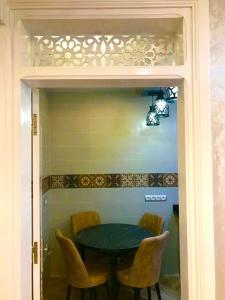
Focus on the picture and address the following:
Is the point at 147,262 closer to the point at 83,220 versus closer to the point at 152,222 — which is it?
the point at 152,222

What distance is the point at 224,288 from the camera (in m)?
1.15

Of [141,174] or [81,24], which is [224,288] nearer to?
[81,24]

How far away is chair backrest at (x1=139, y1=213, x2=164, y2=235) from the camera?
3113 millimetres

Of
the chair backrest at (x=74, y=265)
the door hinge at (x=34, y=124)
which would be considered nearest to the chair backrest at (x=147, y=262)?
the chair backrest at (x=74, y=265)

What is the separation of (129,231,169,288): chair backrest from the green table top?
16 centimetres

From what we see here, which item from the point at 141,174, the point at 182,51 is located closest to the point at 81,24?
the point at 182,51

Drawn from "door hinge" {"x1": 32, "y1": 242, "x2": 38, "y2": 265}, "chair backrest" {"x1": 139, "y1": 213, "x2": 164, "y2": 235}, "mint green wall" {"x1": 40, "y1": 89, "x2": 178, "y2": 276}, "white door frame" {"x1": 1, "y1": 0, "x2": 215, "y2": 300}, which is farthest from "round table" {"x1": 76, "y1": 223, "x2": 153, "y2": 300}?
"white door frame" {"x1": 1, "y1": 0, "x2": 215, "y2": 300}

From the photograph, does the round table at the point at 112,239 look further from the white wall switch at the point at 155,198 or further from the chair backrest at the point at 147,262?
the white wall switch at the point at 155,198

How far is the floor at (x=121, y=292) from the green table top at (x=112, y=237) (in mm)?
751

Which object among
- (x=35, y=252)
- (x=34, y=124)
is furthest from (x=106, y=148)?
(x=35, y=252)

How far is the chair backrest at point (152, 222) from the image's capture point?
3.11 metres

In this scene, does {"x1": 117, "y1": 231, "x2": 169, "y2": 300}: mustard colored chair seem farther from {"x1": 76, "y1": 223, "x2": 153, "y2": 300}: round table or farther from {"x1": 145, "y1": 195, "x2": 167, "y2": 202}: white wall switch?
{"x1": 145, "y1": 195, "x2": 167, "y2": 202}: white wall switch

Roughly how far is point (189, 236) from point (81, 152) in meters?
2.52

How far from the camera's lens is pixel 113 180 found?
140 inches
